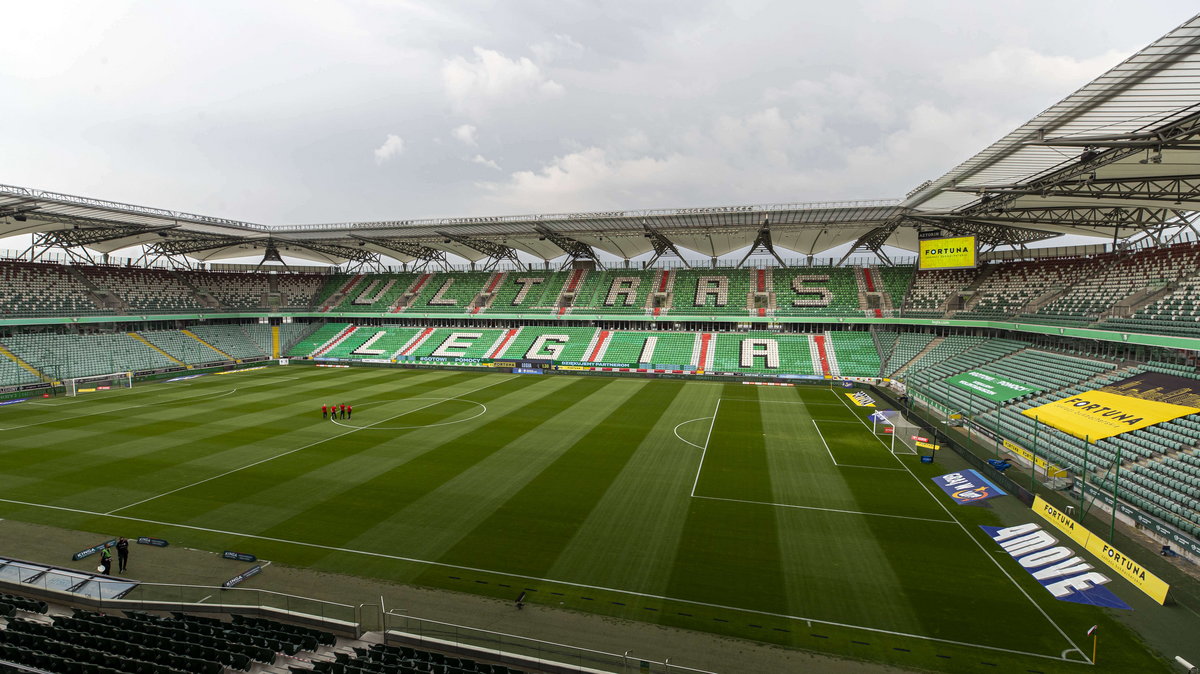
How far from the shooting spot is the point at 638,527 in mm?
16047

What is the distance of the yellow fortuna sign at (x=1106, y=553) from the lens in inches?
478

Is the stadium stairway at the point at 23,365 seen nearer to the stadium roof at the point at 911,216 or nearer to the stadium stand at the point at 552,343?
the stadium roof at the point at 911,216

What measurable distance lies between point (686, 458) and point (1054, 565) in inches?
478

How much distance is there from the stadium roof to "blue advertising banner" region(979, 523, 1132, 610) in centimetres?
1398

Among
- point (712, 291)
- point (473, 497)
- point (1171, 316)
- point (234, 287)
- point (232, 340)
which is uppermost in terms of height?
point (234, 287)

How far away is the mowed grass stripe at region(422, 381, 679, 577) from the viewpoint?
14234 millimetres

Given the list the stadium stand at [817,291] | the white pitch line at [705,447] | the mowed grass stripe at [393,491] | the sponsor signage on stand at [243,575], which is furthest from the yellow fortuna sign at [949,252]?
the sponsor signage on stand at [243,575]

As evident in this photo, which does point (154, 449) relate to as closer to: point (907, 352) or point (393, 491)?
point (393, 491)

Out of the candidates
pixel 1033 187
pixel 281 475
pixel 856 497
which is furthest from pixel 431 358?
pixel 1033 187

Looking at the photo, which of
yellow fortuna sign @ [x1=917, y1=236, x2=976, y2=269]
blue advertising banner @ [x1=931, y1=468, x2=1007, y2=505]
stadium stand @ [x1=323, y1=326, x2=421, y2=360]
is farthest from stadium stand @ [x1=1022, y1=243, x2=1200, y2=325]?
stadium stand @ [x1=323, y1=326, x2=421, y2=360]

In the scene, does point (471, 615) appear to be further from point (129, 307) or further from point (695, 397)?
point (129, 307)

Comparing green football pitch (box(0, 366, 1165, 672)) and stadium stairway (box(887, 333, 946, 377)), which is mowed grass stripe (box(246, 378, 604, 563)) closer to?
green football pitch (box(0, 366, 1165, 672))

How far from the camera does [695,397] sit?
36.9m

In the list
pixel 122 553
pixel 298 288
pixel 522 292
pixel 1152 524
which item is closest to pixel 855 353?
pixel 1152 524
